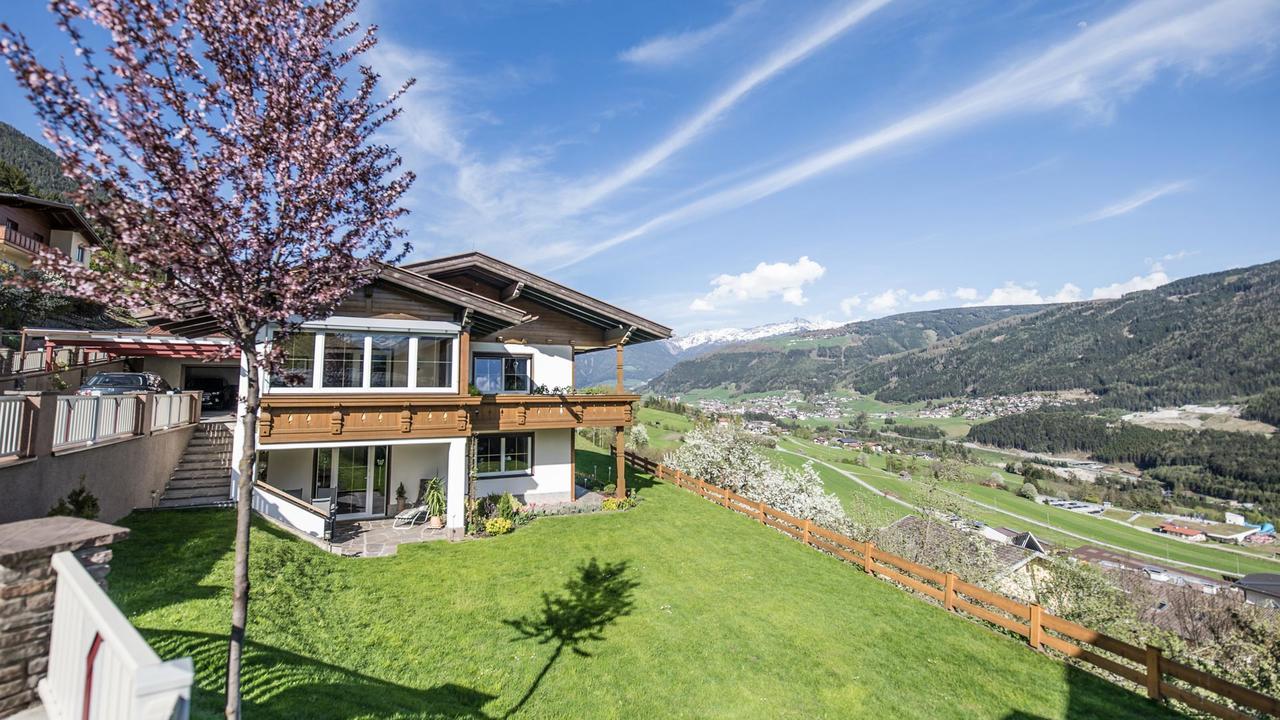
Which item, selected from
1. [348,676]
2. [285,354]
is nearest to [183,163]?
[285,354]

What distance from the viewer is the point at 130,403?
1201 centimetres

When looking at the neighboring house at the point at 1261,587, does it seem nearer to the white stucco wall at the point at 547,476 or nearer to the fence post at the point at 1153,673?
the fence post at the point at 1153,673

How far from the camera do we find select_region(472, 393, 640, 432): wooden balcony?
53.3ft

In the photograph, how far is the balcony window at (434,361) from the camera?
14.8m

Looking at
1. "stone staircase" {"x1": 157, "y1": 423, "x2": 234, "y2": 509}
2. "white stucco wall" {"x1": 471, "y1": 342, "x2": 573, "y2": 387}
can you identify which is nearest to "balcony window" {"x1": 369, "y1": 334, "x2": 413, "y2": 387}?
"white stucco wall" {"x1": 471, "y1": 342, "x2": 573, "y2": 387}

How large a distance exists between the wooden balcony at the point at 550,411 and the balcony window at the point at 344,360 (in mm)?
3258

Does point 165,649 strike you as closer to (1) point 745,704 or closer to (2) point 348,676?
(2) point 348,676

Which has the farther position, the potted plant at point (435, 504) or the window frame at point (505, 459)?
the window frame at point (505, 459)

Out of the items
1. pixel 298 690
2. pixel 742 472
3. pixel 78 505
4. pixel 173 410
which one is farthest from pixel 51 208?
pixel 742 472

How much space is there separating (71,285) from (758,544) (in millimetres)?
15859

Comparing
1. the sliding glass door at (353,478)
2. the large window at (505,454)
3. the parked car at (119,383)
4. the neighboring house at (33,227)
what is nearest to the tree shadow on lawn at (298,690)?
the sliding glass door at (353,478)

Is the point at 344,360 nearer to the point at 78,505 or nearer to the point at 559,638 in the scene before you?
the point at 78,505

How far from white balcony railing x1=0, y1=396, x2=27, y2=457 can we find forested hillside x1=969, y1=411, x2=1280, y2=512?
171 m

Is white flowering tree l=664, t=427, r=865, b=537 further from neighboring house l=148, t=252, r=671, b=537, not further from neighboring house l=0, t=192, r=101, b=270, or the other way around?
neighboring house l=0, t=192, r=101, b=270
